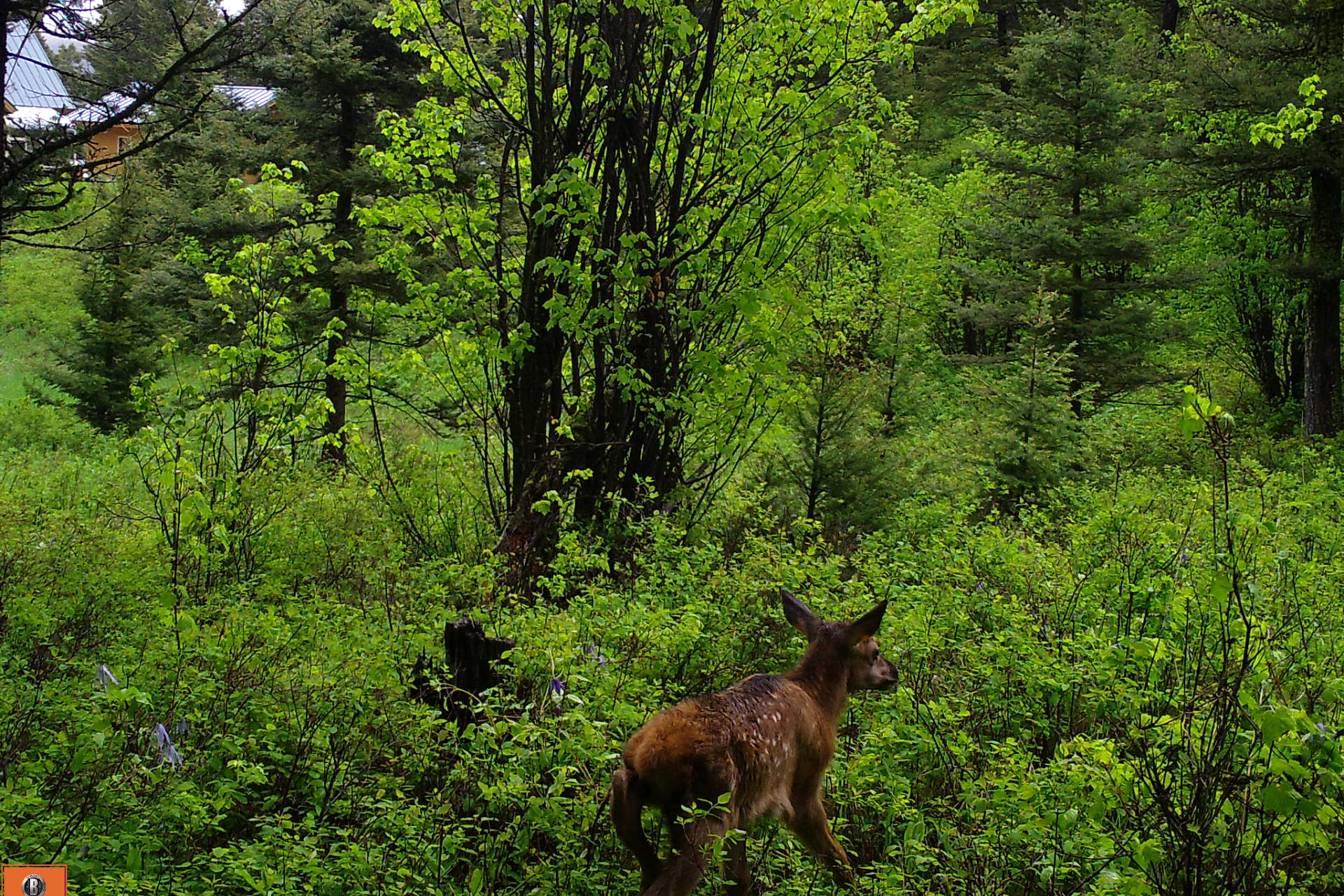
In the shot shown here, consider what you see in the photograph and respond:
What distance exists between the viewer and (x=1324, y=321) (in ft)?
51.4

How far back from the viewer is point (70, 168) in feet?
22.0

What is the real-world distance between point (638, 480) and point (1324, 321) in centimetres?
1360

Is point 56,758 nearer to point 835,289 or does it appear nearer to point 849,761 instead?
point 849,761

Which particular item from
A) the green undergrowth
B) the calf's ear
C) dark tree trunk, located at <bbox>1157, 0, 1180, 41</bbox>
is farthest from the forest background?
dark tree trunk, located at <bbox>1157, 0, 1180, 41</bbox>

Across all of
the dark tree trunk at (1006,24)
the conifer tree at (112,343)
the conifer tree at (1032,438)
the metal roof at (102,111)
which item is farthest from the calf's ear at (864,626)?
the dark tree trunk at (1006,24)

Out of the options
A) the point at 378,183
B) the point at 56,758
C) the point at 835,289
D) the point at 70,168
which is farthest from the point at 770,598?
the point at 378,183

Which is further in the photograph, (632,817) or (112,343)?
(112,343)

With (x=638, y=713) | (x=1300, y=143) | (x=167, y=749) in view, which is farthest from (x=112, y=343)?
(x=1300, y=143)

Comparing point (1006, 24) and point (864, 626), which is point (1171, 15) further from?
point (864, 626)

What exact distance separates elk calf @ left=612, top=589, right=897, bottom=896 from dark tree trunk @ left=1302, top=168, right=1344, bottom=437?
15.1 meters

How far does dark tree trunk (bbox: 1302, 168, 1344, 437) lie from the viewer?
15.6 metres

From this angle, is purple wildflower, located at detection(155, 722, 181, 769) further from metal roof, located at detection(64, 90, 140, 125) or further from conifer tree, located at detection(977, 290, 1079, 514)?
conifer tree, located at detection(977, 290, 1079, 514)

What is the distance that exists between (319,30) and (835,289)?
8452mm

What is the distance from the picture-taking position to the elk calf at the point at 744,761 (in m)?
3.14
